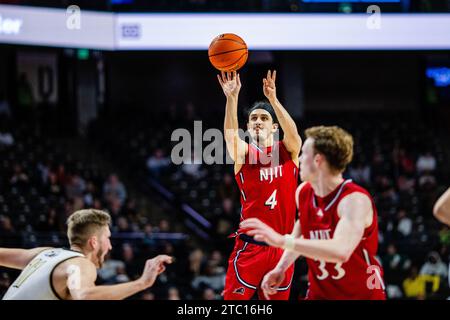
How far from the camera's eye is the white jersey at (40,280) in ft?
16.9

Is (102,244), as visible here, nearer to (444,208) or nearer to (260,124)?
(444,208)

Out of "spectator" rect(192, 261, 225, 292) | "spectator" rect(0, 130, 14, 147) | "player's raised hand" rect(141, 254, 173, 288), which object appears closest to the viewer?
"player's raised hand" rect(141, 254, 173, 288)

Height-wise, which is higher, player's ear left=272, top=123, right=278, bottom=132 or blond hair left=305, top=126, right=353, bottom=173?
player's ear left=272, top=123, right=278, bottom=132

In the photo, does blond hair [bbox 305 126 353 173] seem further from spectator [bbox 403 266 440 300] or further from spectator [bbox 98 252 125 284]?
spectator [bbox 403 266 440 300]

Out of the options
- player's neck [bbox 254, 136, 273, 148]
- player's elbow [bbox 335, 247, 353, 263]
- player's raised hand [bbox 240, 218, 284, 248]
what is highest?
player's neck [bbox 254, 136, 273, 148]

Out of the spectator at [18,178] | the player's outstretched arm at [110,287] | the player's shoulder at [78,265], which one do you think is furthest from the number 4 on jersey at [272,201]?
the spectator at [18,178]

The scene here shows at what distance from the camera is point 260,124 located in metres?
7.33

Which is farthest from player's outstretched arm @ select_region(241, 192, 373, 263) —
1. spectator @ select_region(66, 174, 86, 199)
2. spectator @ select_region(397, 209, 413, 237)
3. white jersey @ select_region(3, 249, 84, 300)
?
spectator @ select_region(66, 174, 86, 199)

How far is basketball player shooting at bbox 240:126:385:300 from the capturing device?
4973 millimetres

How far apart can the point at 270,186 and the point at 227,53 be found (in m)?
1.30

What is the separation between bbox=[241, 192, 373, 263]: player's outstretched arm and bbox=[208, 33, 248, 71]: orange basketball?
284 centimetres

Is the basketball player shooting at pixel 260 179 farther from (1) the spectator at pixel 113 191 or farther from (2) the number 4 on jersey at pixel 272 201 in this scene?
(1) the spectator at pixel 113 191

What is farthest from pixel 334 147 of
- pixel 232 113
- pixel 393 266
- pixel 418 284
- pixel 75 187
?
pixel 75 187
